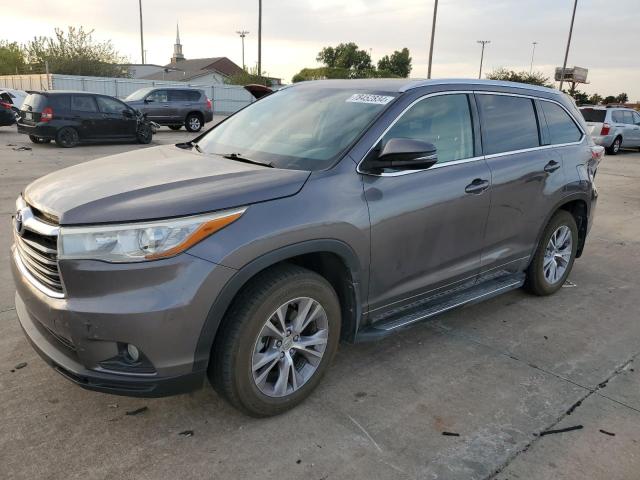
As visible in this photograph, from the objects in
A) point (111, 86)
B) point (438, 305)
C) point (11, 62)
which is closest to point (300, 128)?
point (438, 305)

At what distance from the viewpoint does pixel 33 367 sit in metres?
3.23

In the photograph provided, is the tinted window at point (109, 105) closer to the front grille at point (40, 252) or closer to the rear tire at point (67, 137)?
the rear tire at point (67, 137)

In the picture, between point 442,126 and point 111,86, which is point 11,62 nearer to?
point 111,86

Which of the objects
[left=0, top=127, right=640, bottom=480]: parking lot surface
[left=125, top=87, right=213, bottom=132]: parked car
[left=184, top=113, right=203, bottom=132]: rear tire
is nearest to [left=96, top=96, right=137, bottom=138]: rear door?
[left=125, top=87, right=213, bottom=132]: parked car

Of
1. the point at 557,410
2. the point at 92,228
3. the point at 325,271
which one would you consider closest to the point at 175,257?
the point at 92,228

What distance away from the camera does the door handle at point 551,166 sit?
13.8ft

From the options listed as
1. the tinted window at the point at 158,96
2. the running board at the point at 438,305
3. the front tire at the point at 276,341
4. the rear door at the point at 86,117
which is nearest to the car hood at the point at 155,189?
the front tire at the point at 276,341

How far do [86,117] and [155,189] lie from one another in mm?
14274

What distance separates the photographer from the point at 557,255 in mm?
4680

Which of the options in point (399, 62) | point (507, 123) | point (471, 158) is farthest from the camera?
point (399, 62)

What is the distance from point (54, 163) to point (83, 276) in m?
11.1

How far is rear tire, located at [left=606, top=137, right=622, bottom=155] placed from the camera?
19.7 meters

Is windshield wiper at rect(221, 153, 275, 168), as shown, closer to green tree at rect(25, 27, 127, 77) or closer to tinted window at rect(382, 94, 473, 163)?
tinted window at rect(382, 94, 473, 163)

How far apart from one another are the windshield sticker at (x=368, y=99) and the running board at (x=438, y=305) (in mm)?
1336
